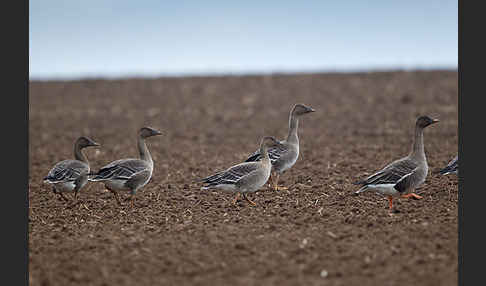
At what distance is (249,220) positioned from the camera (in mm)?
9758

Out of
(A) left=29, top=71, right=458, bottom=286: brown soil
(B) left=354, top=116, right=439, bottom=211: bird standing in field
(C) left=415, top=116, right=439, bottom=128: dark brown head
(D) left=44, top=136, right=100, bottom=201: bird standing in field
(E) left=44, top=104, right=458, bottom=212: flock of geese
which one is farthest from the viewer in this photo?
(D) left=44, top=136, right=100, bottom=201: bird standing in field

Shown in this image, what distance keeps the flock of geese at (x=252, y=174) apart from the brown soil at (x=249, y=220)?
0.45m

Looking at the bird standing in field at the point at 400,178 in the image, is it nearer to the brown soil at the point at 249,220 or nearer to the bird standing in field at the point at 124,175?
the brown soil at the point at 249,220

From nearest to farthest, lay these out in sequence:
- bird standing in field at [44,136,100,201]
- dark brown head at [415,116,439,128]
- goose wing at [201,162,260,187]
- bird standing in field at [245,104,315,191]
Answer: goose wing at [201,162,260,187] < dark brown head at [415,116,439,128] < bird standing in field at [44,136,100,201] < bird standing in field at [245,104,315,191]

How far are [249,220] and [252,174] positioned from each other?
1452 millimetres

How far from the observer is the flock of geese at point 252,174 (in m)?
10.2

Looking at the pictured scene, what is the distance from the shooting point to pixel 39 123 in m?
28.9

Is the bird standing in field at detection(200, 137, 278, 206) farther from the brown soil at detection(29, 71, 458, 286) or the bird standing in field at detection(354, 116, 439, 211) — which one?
the bird standing in field at detection(354, 116, 439, 211)

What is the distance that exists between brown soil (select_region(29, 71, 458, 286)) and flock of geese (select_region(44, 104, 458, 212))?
45 cm

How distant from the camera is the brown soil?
7.27 metres

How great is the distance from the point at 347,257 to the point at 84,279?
4.01 metres

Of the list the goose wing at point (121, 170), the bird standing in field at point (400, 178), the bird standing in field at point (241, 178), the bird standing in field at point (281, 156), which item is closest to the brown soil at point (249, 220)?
the bird standing in field at point (400, 178)

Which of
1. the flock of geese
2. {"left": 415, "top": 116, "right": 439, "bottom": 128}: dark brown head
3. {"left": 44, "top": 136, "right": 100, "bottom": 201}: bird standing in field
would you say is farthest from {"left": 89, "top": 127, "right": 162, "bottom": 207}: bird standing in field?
{"left": 415, "top": 116, "right": 439, "bottom": 128}: dark brown head

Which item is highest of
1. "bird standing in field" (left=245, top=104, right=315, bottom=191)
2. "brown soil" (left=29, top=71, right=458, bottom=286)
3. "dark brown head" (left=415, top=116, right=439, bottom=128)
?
"dark brown head" (left=415, top=116, right=439, bottom=128)
